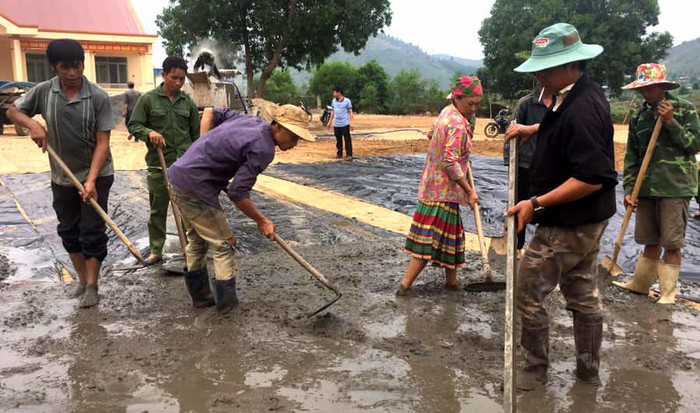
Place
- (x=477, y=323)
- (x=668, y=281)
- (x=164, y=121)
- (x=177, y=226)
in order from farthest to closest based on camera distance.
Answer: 1. (x=164, y=121)
2. (x=177, y=226)
3. (x=668, y=281)
4. (x=477, y=323)

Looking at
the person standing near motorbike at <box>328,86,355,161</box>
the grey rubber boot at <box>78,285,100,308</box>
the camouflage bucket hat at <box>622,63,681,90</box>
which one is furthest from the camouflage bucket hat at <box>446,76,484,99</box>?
the person standing near motorbike at <box>328,86,355,161</box>

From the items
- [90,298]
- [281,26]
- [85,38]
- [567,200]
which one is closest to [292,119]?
[567,200]

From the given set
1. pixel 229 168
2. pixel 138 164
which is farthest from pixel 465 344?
pixel 138 164

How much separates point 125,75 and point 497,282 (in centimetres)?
3062

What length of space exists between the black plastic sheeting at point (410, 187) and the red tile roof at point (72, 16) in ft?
73.1

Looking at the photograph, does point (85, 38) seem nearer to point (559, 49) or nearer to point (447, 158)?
point (447, 158)

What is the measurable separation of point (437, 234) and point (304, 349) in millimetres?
1397

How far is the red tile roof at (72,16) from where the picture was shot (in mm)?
27750

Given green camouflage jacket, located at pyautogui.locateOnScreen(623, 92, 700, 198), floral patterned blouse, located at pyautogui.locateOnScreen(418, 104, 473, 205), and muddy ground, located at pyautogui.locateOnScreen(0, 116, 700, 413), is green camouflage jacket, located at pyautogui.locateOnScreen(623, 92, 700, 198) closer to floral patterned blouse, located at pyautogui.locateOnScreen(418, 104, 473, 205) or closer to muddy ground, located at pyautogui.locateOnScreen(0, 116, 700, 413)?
muddy ground, located at pyautogui.locateOnScreen(0, 116, 700, 413)

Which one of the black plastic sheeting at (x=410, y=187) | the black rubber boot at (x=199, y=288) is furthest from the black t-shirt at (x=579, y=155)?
the black plastic sheeting at (x=410, y=187)

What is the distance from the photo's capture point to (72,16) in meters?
28.8

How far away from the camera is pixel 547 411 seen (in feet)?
9.13

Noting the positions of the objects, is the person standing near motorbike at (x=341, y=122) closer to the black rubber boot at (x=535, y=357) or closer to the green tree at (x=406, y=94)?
the black rubber boot at (x=535, y=357)

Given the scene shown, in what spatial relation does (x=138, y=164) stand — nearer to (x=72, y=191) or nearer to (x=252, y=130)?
(x=72, y=191)
